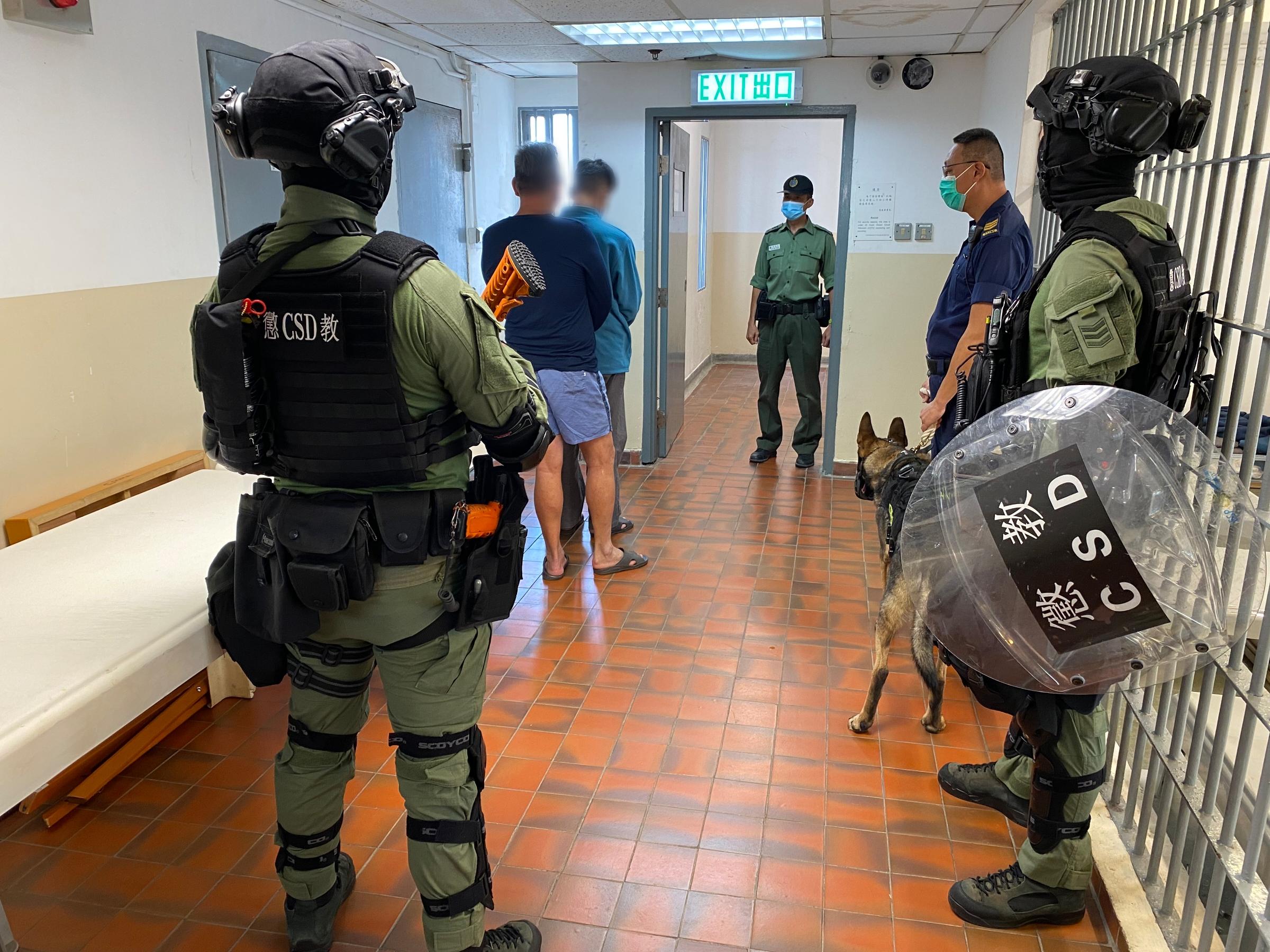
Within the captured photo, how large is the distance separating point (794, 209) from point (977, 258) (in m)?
2.74

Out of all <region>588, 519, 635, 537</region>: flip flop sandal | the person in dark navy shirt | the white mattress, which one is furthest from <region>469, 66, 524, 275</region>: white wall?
the white mattress

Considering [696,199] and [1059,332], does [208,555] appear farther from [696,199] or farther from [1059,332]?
[696,199]

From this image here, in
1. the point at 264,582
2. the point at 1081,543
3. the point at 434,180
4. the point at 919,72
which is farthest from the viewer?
the point at 434,180

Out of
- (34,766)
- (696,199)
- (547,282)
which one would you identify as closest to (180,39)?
(547,282)

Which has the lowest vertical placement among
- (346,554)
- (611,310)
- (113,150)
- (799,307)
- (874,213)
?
(346,554)

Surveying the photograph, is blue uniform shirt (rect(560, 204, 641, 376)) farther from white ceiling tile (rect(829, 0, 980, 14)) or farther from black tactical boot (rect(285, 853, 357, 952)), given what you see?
black tactical boot (rect(285, 853, 357, 952))

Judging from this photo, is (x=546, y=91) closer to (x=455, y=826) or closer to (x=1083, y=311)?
(x=1083, y=311)

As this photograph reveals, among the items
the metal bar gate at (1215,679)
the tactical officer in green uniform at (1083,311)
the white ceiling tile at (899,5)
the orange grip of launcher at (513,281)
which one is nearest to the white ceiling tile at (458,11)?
the white ceiling tile at (899,5)

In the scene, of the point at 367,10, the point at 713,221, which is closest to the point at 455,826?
the point at 367,10

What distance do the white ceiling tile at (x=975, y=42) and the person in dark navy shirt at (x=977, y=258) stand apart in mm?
1828

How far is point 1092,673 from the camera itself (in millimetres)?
1471

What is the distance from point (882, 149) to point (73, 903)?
202 inches

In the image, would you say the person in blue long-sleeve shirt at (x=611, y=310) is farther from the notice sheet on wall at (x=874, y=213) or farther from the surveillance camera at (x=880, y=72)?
the surveillance camera at (x=880, y=72)

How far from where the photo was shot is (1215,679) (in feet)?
6.67
